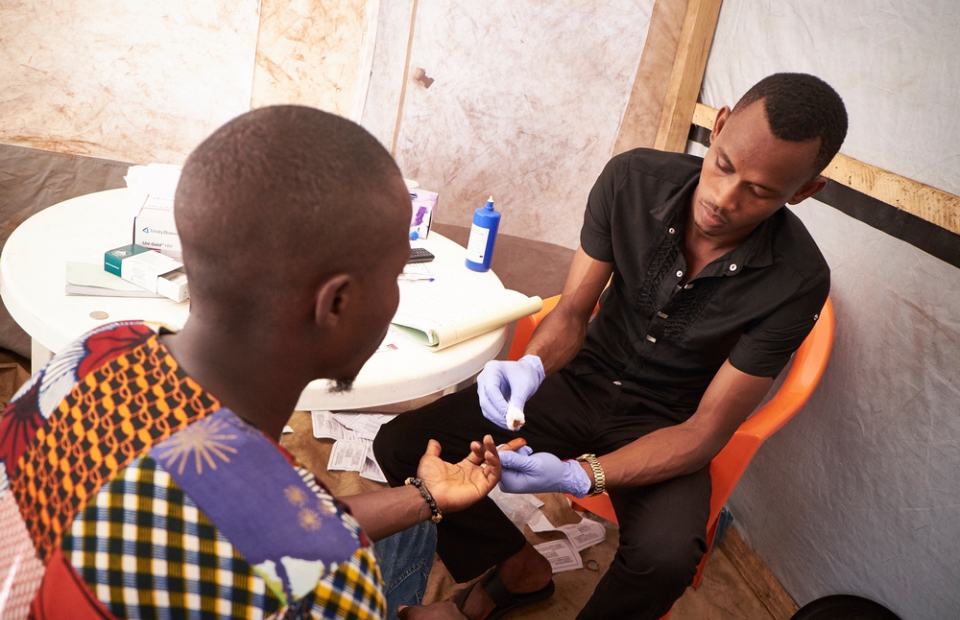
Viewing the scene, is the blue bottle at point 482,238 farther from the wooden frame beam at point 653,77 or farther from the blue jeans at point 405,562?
the wooden frame beam at point 653,77

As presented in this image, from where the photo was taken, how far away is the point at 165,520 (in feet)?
2.06

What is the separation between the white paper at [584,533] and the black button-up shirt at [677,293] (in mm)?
651

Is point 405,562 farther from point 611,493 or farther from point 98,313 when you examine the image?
point 98,313

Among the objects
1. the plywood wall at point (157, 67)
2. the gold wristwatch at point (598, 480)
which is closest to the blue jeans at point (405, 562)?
the gold wristwatch at point (598, 480)

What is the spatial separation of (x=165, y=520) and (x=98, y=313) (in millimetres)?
817

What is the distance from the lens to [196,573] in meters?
0.63

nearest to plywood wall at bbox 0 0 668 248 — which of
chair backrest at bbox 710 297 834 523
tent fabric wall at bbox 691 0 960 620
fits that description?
tent fabric wall at bbox 691 0 960 620

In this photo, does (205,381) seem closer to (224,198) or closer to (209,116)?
(224,198)

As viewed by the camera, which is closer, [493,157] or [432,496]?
[432,496]

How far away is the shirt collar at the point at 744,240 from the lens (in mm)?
1654

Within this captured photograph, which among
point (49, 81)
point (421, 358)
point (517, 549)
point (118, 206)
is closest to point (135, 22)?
point (49, 81)

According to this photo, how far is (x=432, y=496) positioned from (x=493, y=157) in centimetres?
157

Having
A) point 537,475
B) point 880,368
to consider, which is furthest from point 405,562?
point 880,368

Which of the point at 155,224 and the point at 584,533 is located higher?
the point at 155,224
